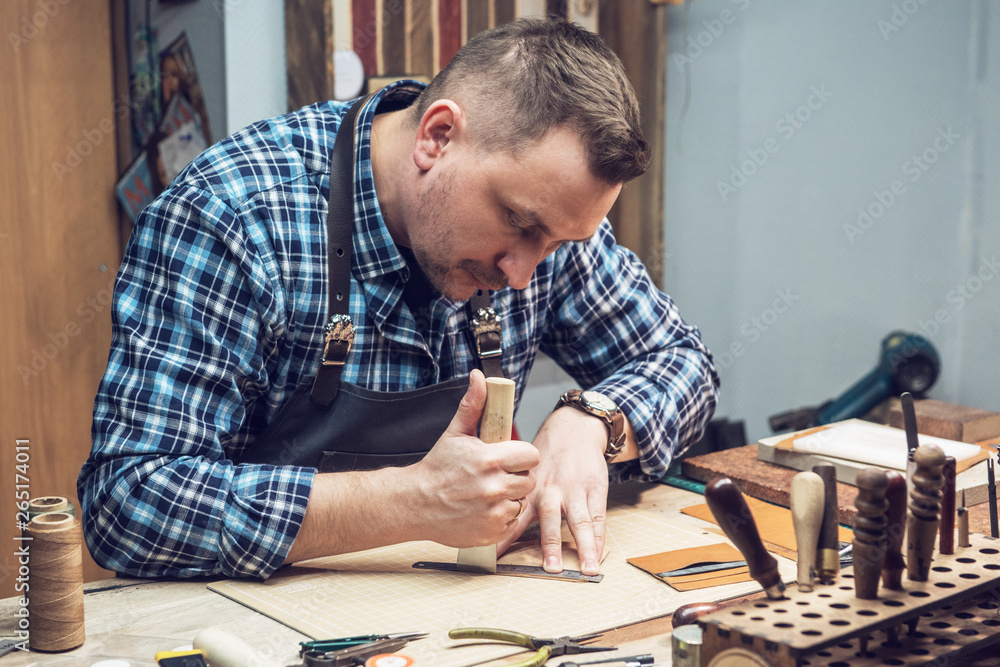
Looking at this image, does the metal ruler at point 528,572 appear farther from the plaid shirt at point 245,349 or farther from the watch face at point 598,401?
the watch face at point 598,401

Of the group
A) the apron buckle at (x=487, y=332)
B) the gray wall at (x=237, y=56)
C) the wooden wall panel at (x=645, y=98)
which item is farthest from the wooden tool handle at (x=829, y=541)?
the wooden wall panel at (x=645, y=98)

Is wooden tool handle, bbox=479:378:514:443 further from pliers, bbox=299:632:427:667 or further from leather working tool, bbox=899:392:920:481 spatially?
leather working tool, bbox=899:392:920:481

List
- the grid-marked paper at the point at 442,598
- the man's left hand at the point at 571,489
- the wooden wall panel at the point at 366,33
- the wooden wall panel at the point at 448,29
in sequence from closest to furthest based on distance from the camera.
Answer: the grid-marked paper at the point at 442,598 < the man's left hand at the point at 571,489 < the wooden wall panel at the point at 366,33 < the wooden wall panel at the point at 448,29

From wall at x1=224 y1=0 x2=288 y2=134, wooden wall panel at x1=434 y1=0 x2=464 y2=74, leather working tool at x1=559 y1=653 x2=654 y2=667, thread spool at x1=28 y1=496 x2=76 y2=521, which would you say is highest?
wooden wall panel at x1=434 y1=0 x2=464 y2=74

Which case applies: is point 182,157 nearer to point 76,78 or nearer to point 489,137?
point 76,78

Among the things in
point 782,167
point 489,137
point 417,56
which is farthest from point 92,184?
point 782,167

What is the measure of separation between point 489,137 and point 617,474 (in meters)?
0.65

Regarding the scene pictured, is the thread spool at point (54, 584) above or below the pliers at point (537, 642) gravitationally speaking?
above

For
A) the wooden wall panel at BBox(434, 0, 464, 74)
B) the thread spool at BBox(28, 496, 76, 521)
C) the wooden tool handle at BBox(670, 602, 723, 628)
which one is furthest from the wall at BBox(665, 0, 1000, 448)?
the thread spool at BBox(28, 496, 76, 521)

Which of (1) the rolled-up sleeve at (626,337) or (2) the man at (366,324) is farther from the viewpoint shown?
(1) the rolled-up sleeve at (626,337)

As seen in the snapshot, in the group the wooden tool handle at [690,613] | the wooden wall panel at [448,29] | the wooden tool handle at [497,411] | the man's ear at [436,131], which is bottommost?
the wooden tool handle at [690,613]

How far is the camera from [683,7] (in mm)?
3279

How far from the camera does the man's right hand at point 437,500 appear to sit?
1207mm

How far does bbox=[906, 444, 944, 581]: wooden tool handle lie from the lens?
84 centimetres
